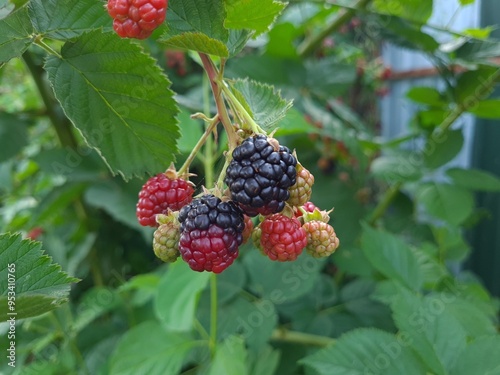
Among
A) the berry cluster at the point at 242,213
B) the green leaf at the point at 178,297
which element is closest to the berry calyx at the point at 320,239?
the berry cluster at the point at 242,213

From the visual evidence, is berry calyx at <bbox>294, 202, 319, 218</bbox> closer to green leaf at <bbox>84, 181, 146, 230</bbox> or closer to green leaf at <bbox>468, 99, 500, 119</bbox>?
green leaf at <bbox>84, 181, 146, 230</bbox>

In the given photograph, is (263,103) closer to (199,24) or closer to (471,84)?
(199,24)

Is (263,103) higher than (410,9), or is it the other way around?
(263,103)

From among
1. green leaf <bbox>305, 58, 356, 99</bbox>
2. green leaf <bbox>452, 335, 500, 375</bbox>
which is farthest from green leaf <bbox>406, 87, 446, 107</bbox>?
green leaf <bbox>452, 335, 500, 375</bbox>

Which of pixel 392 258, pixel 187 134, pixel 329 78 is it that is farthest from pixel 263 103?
pixel 329 78

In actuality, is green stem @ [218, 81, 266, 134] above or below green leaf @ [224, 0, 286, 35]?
below

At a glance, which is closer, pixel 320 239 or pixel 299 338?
pixel 320 239
